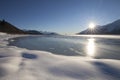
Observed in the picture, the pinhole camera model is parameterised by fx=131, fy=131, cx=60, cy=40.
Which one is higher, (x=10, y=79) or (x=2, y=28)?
(x=2, y=28)

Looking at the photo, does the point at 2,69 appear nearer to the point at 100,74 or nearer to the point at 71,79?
the point at 71,79

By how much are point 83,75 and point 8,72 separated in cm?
339

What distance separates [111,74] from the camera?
20.3 ft

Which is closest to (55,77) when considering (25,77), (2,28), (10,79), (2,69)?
(25,77)

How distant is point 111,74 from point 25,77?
3937mm

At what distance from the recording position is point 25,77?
5484 mm

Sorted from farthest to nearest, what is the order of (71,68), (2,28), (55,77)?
(2,28), (71,68), (55,77)

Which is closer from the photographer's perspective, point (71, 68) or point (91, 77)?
point (91, 77)

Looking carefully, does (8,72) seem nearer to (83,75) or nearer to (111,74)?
(83,75)

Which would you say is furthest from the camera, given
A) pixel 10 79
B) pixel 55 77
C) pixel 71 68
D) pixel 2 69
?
pixel 71 68

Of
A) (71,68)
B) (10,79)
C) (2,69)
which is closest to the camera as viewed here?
(10,79)

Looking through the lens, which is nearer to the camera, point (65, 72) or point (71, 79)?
point (71, 79)

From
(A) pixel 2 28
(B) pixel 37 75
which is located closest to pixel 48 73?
(B) pixel 37 75

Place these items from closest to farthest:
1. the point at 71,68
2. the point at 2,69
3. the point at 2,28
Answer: the point at 2,69
the point at 71,68
the point at 2,28
